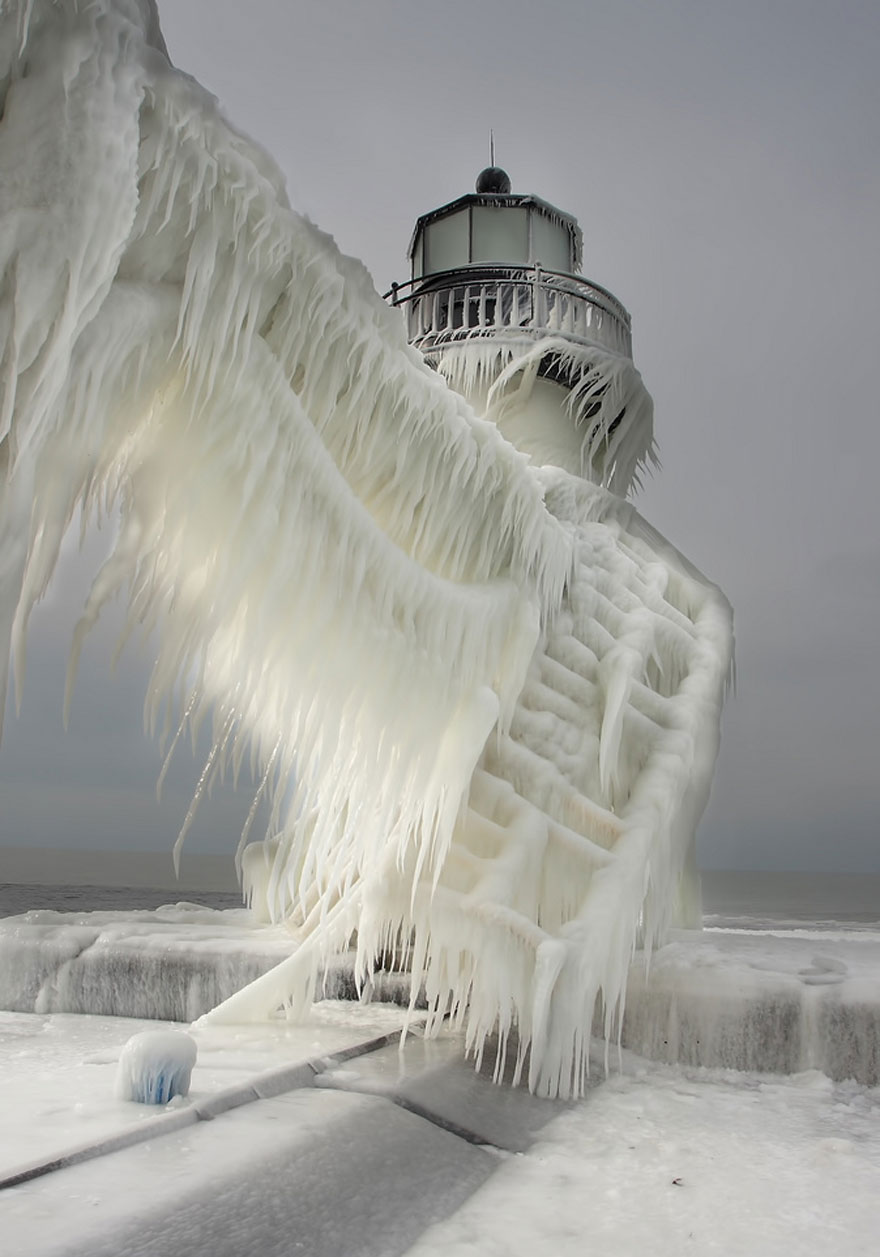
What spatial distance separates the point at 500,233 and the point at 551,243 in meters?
0.52

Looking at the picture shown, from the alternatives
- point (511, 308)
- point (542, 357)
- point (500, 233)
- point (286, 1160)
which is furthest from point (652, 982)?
point (500, 233)

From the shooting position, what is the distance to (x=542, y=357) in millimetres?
7320

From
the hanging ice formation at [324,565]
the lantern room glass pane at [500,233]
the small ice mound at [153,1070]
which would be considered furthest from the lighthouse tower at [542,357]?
the small ice mound at [153,1070]

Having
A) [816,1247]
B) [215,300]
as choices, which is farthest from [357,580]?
[816,1247]

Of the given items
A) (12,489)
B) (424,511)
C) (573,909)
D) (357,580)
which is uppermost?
(424,511)

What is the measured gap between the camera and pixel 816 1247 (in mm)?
2084

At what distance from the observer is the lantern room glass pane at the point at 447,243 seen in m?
8.89

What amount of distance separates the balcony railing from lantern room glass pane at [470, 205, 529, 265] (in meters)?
0.89

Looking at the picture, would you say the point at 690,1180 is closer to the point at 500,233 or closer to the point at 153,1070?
the point at 153,1070

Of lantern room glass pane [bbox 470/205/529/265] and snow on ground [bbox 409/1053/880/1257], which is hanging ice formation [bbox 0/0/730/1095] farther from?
lantern room glass pane [bbox 470/205/529/265]

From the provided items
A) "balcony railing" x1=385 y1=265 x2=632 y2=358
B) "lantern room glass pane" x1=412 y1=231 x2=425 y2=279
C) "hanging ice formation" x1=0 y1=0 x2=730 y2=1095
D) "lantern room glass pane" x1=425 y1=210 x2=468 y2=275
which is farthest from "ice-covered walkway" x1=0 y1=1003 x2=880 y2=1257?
"lantern room glass pane" x1=412 y1=231 x2=425 y2=279

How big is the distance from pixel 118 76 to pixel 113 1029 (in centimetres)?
382

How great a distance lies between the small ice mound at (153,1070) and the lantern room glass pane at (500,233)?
774 centimetres

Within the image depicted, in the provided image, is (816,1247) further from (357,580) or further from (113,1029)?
(113,1029)
